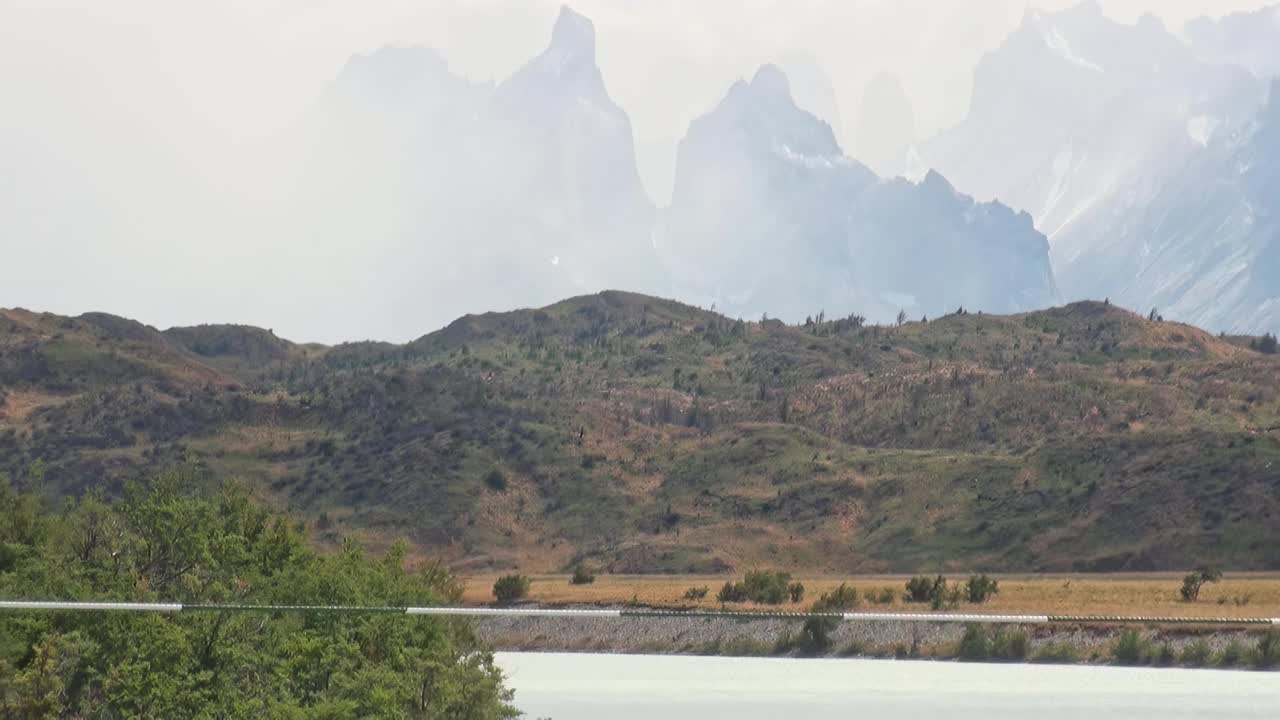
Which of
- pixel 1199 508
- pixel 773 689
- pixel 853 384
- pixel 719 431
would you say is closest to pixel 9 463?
pixel 719 431

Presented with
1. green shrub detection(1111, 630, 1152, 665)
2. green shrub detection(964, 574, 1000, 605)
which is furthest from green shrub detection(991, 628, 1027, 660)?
green shrub detection(964, 574, 1000, 605)

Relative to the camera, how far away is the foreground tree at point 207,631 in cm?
2756

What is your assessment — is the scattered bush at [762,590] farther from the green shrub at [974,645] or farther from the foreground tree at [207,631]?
the foreground tree at [207,631]

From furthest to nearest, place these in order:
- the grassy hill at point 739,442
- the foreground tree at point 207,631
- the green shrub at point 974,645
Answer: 1. the grassy hill at point 739,442
2. the green shrub at point 974,645
3. the foreground tree at point 207,631

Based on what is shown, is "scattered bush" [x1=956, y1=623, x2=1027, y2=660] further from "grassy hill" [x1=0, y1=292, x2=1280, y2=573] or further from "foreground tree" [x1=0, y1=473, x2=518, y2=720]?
"grassy hill" [x1=0, y1=292, x2=1280, y2=573]

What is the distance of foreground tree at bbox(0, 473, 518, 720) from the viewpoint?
1085 inches

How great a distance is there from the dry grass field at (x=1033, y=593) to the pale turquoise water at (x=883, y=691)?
8.04 meters

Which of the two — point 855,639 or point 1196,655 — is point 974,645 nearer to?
point 855,639

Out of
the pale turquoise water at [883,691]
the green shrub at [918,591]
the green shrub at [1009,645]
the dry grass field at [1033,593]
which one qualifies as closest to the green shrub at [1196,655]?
the pale turquoise water at [883,691]

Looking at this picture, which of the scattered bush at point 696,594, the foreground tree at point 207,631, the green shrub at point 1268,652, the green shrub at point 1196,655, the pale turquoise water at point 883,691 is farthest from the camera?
the scattered bush at point 696,594

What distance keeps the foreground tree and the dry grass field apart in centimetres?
3582

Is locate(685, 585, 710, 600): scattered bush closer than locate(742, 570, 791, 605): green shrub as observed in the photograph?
No

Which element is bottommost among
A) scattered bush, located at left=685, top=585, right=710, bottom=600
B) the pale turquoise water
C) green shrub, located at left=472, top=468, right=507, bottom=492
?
the pale turquoise water

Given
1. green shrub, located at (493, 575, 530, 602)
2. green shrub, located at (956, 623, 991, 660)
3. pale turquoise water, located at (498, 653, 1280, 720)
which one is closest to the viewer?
pale turquoise water, located at (498, 653, 1280, 720)
